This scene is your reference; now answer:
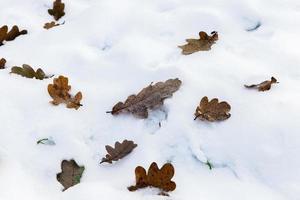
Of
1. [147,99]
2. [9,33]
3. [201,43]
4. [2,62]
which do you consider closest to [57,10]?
[9,33]

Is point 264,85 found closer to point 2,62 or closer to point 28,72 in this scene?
point 28,72

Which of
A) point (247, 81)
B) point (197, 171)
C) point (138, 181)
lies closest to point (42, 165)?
point (138, 181)

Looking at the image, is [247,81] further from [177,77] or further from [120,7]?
[120,7]

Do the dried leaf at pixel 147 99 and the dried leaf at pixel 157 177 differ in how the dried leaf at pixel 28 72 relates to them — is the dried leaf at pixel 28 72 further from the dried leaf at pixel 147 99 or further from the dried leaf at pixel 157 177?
the dried leaf at pixel 157 177

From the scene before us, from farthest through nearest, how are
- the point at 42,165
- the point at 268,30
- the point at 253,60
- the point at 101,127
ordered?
the point at 268,30
the point at 253,60
the point at 101,127
the point at 42,165

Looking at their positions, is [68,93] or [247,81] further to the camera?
[68,93]

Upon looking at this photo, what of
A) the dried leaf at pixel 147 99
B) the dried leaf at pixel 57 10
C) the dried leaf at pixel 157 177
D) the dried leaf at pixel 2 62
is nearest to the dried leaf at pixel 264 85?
the dried leaf at pixel 147 99
